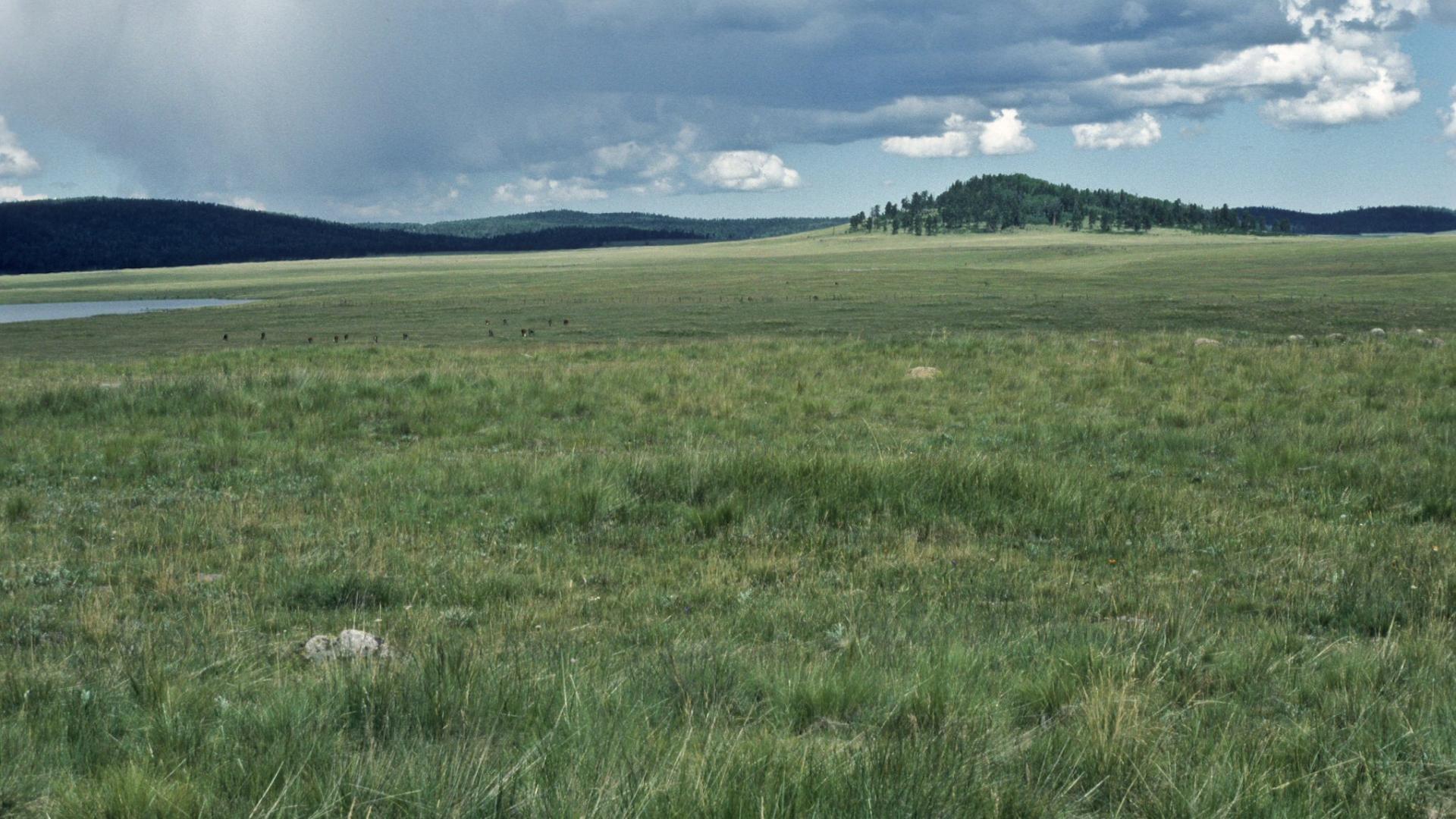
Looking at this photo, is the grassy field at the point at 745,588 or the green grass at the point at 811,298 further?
the green grass at the point at 811,298

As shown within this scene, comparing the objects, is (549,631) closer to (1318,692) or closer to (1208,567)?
(1318,692)

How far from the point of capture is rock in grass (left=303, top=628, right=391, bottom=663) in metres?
5.58

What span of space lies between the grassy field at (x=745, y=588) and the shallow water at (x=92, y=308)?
65.6m

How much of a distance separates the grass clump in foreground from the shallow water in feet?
223

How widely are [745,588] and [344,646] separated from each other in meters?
2.67

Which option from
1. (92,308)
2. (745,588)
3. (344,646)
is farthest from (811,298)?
Answer: (92,308)

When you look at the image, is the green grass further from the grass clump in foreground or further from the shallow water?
the grass clump in foreground

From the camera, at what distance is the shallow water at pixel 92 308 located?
76.2m

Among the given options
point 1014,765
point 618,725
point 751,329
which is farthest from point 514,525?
point 751,329

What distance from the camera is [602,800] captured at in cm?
321

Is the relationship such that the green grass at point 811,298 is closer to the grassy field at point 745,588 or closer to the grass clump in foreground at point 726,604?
the grassy field at point 745,588

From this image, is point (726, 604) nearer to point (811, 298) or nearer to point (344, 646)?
point (344, 646)

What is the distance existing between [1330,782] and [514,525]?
22.3 ft

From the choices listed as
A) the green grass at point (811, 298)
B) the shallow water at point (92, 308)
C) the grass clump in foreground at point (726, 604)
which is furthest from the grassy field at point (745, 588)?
the shallow water at point (92, 308)
